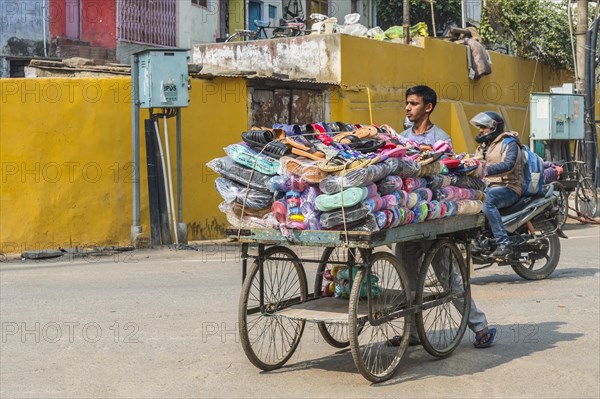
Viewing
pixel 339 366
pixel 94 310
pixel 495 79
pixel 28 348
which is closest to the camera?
pixel 339 366

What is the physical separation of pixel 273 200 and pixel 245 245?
1.29 feet

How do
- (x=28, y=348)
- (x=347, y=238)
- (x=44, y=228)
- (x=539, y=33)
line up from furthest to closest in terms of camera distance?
(x=539, y=33)
(x=44, y=228)
(x=28, y=348)
(x=347, y=238)

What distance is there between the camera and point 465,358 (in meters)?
7.18

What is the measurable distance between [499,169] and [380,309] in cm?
423

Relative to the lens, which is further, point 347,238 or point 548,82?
point 548,82

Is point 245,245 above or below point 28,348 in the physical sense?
above

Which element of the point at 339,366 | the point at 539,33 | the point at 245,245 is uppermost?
the point at 539,33

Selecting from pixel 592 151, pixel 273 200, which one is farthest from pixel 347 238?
pixel 592 151

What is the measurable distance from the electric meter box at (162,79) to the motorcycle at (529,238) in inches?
199

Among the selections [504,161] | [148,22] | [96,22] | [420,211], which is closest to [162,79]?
[504,161]

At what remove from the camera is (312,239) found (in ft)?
19.9

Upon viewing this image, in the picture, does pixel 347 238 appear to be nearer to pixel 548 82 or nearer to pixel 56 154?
pixel 56 154

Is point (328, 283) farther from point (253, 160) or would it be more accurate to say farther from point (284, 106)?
point (284, 106)

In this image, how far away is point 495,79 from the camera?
24.5m
